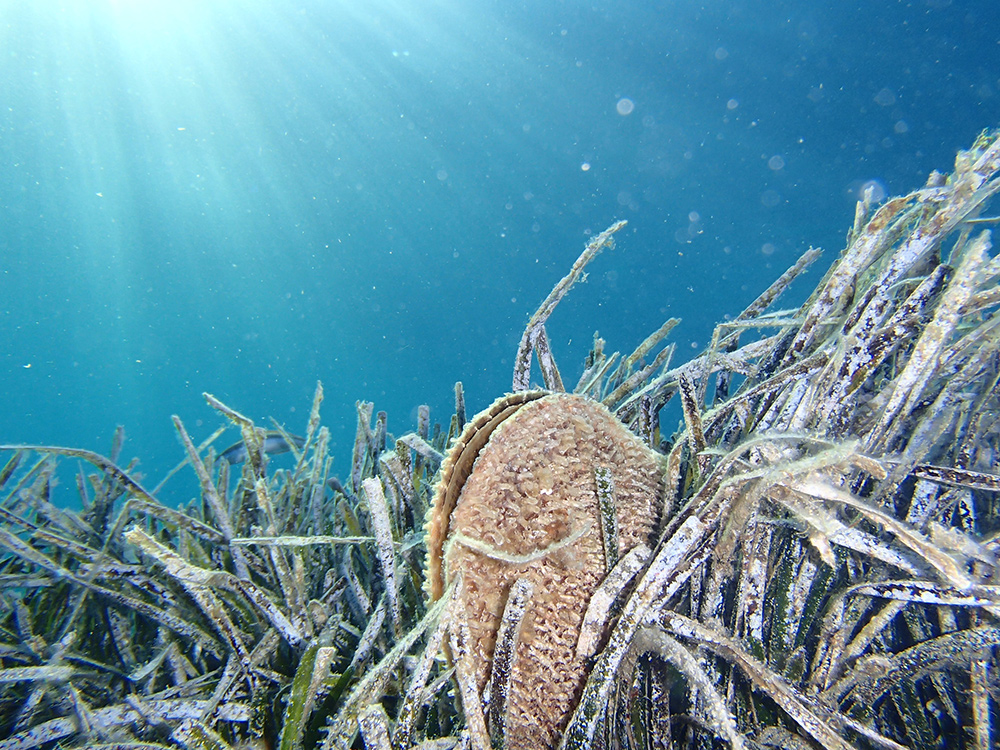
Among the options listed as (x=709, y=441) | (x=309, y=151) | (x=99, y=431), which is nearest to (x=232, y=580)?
(x=709, y=441)

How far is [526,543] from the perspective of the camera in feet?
3.79

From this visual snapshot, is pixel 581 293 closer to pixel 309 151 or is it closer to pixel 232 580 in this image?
pixel 309 151

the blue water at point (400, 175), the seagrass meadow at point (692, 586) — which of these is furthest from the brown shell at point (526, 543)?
the blue water at point (400, 175)

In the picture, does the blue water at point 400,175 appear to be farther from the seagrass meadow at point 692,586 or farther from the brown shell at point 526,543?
the brown shell at point 526,543

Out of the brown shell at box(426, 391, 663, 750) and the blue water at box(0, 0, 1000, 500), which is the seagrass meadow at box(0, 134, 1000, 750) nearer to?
the brown shell at box(426, 391, 663, 750)

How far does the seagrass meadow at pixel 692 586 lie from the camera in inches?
42.9

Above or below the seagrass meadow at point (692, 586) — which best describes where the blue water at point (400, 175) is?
above

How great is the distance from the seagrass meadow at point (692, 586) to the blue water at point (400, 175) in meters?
41.5

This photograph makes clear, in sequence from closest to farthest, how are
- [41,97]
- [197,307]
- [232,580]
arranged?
[232,580]
[41,97]
[197,307]

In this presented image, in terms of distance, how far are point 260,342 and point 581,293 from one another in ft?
189

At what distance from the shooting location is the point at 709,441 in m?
1.61

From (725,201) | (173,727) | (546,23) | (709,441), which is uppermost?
(546,23)

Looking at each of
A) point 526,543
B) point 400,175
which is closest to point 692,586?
point 526,543

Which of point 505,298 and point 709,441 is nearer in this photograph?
point 709,441
